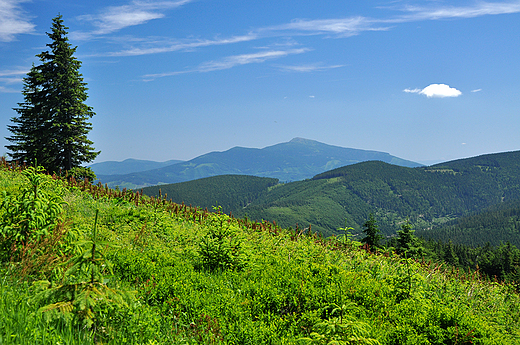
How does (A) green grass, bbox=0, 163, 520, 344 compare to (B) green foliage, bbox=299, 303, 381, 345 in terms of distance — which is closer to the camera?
(B) green foliage, bbox=299, 303, 381, 345

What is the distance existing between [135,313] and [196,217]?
8931 mm

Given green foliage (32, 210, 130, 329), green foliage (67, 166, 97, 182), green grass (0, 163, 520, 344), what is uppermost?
green foliage (67, 166, 97, 182)

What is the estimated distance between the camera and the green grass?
11.9ft

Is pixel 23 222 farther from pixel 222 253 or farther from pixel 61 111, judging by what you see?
pixel 61 111

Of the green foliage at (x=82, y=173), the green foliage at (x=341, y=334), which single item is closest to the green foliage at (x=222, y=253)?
the green foliage at (x=341, y=334)

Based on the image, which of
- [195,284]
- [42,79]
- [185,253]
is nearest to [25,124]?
[42,79]

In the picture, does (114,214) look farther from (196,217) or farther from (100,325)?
(100,325)

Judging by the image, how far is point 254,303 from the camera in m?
4.76

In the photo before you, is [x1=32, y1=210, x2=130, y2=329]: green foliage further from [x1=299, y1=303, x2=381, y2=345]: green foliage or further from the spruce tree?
the spruce tree

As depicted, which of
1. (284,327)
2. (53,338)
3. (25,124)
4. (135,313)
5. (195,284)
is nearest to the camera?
(53,338)

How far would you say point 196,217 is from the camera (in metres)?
12.9

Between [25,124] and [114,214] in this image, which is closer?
[114,214]

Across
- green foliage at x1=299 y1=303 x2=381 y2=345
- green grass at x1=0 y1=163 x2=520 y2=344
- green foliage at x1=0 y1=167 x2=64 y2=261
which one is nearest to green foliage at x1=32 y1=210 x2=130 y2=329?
green grass at x1=0 y1=163 x2=520 y2=344

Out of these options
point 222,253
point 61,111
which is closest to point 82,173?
point 61,111
